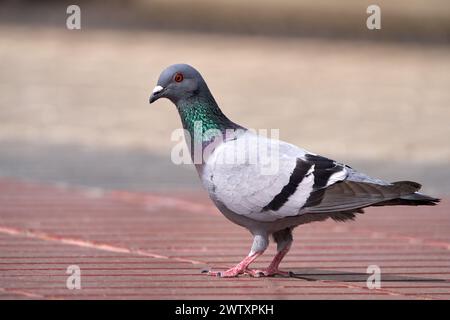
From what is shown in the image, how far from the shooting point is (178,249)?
623 centimetres

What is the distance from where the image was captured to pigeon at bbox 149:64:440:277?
5.21m

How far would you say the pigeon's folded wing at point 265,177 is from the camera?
5.23 meters

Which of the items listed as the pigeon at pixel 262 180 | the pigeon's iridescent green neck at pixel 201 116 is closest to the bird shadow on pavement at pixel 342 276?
the pigeon at pixel 262 180

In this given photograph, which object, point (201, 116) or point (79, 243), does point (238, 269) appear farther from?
point (79, 243)

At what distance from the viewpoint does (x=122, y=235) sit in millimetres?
6582

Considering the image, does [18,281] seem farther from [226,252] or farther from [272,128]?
[272,128]

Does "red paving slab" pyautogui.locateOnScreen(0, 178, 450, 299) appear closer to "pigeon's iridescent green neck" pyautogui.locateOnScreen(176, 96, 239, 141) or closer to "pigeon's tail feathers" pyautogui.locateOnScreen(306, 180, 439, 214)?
"pigeon's tail feathers" pyautogui.locateOnScreen(306, 180, 439, 214)

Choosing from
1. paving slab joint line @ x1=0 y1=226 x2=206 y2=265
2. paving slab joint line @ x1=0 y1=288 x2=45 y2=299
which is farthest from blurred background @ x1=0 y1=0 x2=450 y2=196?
paving slab joint line @ x1=0 y1=288 x2=45 y2=299

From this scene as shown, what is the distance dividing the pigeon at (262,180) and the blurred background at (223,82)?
9.93 ft

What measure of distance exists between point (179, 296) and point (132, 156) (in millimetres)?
4982

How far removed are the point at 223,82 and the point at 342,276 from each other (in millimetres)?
9499

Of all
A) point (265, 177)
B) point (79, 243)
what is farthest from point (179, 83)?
point (79, 243)

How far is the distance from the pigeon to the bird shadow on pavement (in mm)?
199
